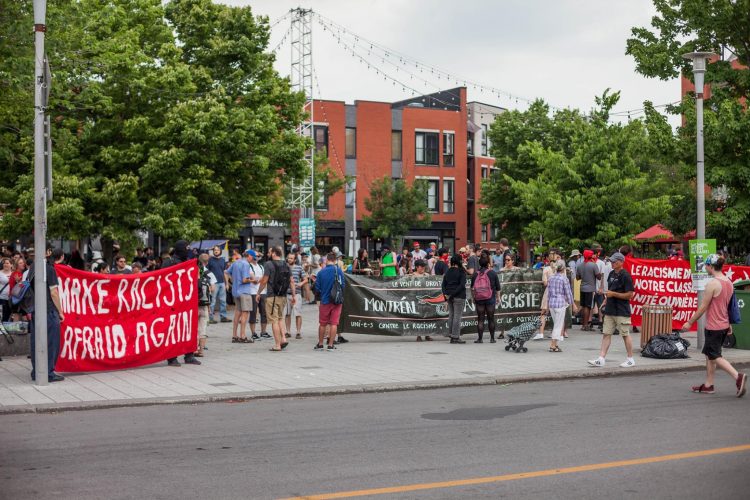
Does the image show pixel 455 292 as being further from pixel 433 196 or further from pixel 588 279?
pixel 433 196

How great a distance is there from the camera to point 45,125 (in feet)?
38.3

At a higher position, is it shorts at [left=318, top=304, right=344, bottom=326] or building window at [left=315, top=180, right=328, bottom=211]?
building window at [left=315, top=180, right=328, bottom=211]

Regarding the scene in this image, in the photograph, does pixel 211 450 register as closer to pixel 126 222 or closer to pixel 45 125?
pixel 45 125

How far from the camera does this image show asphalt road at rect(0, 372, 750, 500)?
650 cm

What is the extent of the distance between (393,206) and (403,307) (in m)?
35.2

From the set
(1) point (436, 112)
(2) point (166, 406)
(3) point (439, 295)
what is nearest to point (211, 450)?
(2) point (166, 406)

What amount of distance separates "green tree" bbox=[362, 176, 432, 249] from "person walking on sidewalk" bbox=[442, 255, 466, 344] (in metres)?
34.7

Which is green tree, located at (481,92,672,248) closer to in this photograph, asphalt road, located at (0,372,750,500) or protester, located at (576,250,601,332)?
protester, located at (576,250,601,332)

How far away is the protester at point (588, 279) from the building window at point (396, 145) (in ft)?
125

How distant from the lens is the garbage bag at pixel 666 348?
15.0 metres

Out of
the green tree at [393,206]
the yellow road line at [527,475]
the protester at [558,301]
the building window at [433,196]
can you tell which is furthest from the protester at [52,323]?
the building window at [433,196]

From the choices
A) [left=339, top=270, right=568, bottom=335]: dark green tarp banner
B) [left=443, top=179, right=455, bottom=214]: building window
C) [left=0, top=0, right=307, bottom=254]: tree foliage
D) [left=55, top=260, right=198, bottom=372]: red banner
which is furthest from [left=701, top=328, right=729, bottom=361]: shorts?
[left=443, top=179, right=455, bottom=214]: building window

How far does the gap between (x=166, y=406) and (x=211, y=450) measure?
2.92 m

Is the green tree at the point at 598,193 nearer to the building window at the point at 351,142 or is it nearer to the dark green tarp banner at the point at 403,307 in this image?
the dark green tarp banner at the point at 403,307
